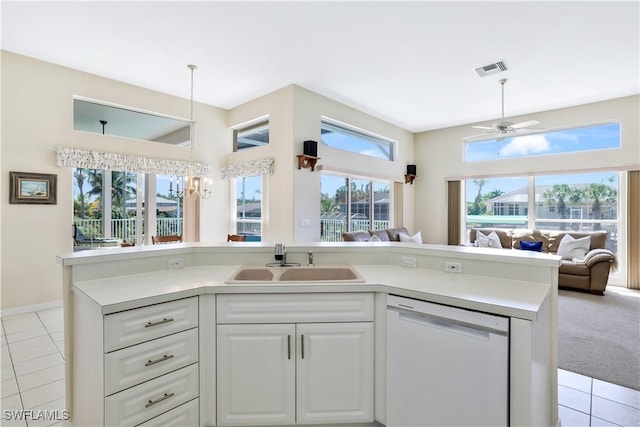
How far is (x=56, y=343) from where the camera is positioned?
2.97 meters

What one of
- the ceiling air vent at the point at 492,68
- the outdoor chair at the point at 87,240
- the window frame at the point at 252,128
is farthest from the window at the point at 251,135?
the ceiling air vent at the point at 492,68

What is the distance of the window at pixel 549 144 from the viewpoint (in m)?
5.33

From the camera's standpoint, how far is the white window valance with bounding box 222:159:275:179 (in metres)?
4.94

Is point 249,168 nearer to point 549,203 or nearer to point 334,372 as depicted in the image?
point 334,372

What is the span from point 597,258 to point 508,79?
2938mm

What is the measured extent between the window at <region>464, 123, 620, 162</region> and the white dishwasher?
5.22 m

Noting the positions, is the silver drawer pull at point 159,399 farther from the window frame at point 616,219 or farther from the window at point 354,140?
the window frame at point 616,219

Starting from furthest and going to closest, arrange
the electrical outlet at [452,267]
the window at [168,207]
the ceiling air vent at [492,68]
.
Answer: the window at [168,207] → the ceiling air vent at [492,68] → the electrical outlet at [452,267]

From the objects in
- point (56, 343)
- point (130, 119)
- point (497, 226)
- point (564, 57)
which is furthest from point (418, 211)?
point (56, 343)

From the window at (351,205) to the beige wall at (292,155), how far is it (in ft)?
1.45

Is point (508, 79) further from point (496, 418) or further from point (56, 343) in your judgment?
point (56, 343)

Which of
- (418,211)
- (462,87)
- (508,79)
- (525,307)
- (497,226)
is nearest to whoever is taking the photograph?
(525,307)

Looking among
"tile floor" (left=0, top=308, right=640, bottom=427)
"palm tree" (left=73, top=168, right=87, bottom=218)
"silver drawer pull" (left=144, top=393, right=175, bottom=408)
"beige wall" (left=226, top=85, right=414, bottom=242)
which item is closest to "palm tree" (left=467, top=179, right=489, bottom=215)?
"beige wall" (left=226, top=85, right=414, bottom=242)

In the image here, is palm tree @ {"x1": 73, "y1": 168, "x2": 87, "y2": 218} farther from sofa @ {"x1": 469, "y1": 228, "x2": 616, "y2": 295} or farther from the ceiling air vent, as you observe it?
sofa @ {"x1": 469, "y1": 228, "x2": 616, "y2": 295}
